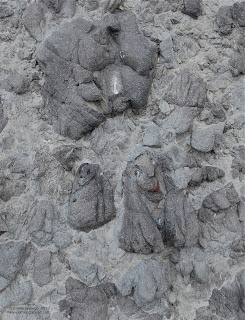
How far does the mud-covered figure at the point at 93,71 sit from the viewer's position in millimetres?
1381

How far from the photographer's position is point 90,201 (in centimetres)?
136

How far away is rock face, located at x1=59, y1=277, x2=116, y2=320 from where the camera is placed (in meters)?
1.37

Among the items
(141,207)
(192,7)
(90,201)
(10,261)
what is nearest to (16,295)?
(10,261)

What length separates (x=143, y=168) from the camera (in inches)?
53.9

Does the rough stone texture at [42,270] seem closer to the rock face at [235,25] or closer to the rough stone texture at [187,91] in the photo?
the rough stone texture at [187,91]

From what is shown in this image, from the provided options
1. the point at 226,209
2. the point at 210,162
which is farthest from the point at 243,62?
the point at 226,209

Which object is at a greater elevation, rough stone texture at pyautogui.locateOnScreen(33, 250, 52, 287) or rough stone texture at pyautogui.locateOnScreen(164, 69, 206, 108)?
rough stone texture at pyautogui.locateOnScreen(164, 69, 206, 108)

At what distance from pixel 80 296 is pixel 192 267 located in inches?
16.1

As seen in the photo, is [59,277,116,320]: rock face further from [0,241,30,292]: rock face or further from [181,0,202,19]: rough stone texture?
[181,0,202,19]: rough stone texture

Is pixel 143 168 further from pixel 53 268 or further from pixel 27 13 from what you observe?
pixel 27 13

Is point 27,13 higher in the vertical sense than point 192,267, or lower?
higher

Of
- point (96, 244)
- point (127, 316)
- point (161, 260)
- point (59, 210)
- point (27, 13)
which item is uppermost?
point (27, 13)

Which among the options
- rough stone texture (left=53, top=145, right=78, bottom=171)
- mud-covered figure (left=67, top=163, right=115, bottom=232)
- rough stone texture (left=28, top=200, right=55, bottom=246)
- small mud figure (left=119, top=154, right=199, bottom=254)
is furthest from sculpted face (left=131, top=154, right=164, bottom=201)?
rough stone texture (left=28, top=200, right=55, bottom=246)

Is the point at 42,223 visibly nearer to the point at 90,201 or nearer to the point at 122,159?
the point at 90,201
